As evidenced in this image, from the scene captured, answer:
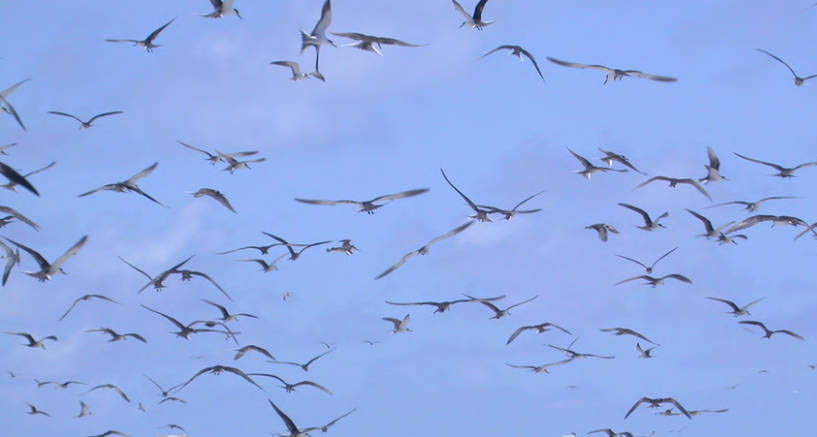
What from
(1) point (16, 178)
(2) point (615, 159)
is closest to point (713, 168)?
(2) point (615, 159)

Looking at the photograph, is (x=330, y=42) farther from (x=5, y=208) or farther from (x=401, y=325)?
(x=401, y=325)

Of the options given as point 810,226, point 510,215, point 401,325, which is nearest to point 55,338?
point 401,325

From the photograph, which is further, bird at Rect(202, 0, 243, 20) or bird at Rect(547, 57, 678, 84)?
bird at Rect(202, 0, 243, 20)

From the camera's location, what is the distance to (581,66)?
97.1 feet

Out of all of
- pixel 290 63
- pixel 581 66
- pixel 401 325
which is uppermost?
pixel 290 63

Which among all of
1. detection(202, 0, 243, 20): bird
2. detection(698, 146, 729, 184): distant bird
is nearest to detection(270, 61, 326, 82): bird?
detection(202, 0, 243, 20): bird

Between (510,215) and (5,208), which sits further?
(510,215)

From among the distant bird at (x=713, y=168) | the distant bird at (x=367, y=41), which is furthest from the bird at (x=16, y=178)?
the distant bird at (x=713, y=168)

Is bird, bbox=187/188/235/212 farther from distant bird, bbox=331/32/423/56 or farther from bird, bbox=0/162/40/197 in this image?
bird, bbox=0/162/40/197

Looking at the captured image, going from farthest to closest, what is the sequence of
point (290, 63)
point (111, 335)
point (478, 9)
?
point (111, 335)
point (290, 63)
point (478, 9)

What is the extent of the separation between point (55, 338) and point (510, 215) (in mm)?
26990

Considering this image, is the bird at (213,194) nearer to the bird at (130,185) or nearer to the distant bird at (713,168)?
the bird at (130,185)

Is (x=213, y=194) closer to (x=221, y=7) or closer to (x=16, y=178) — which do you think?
(x=221, y=7)

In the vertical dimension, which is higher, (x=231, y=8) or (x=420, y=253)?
(x=231, y=8)
